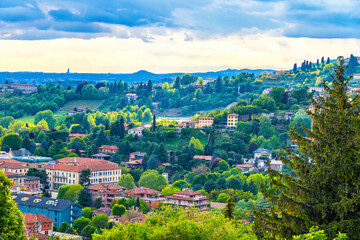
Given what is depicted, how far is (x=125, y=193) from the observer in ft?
208

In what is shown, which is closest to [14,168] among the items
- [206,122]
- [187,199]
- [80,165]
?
[80,165]

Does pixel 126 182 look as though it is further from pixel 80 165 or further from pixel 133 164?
pixel 133 164

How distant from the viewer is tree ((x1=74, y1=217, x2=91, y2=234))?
49.4m

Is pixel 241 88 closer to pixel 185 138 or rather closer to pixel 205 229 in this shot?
pixel 185 138

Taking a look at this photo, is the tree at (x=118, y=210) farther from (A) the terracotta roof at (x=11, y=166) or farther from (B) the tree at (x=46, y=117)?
(B) the tree at (x=46, y=117)

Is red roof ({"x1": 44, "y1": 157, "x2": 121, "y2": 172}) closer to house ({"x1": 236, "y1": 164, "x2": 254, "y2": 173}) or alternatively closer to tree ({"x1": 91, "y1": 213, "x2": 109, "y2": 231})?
house ({"x1": 236, "y1": 164, "x2": 254, "y2": 173})

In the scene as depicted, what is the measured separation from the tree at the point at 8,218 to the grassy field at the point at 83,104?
410 feet

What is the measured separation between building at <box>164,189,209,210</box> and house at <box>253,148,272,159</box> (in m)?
28.3

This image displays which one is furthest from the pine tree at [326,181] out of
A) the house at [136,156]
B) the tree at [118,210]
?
the house at [136,156]

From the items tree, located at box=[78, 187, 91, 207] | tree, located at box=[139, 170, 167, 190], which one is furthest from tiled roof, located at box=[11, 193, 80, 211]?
tree, located at box=[139, 170, 167, 190]

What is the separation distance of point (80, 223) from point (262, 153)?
139 feet

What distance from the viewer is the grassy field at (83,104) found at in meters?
141

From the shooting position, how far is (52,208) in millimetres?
54062

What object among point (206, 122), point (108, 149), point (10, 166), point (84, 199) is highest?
point (206, 122)
